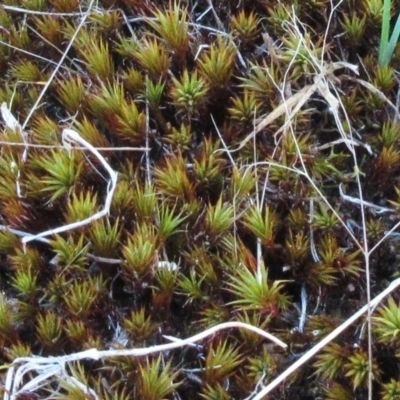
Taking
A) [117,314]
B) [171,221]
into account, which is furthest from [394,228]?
[117,314]

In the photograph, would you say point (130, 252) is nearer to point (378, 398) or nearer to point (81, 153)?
point (81, 153)

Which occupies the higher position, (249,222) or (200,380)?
(249,222)

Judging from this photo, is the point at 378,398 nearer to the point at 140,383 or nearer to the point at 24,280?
the point at 140,383

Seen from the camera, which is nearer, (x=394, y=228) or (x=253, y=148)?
(x=394, y=228)

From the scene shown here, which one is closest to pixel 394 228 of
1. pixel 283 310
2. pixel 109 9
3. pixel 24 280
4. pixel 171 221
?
pixel 283 310

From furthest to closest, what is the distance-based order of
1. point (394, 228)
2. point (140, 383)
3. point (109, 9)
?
1. point (109, 9)
2. point (394, 228)
3. point (140, 383)

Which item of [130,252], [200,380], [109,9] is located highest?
[109,9]

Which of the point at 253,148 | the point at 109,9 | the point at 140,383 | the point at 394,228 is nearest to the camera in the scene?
the point at 140,383
